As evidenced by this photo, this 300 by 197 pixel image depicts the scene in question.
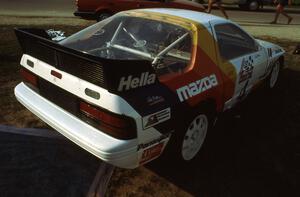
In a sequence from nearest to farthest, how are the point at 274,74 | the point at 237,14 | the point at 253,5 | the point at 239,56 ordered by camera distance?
the point at 239,56 < the point at 274,74 < the point at 237,14 < the point at 253,5

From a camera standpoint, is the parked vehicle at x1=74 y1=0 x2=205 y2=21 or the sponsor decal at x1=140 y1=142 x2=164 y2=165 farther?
the parked vehicle at x1=74 y1=0 x2=205 y2=21

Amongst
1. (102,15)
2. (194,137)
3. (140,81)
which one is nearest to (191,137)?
(194,137)

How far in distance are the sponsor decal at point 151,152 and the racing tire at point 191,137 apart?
0.20m

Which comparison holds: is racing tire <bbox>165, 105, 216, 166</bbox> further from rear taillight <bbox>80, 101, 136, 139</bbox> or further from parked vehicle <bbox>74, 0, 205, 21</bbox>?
parked vehicle <bbox>74, 0, 205, 21</bbox>

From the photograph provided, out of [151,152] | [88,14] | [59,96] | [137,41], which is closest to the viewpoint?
[151,152]

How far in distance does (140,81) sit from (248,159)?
182 centimetres

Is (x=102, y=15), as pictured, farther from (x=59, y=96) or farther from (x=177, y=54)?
(x=59, y=96)

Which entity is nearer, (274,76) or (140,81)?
(140,81)

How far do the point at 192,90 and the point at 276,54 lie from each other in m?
2.80

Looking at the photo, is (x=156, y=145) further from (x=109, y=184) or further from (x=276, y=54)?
(x=276, y=54)

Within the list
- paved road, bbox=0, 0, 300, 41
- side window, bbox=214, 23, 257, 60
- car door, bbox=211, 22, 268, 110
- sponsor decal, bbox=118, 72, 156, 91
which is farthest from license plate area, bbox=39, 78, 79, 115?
paved road, bbox=0, 0, 300, 41

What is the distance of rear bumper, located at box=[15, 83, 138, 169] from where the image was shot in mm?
2758

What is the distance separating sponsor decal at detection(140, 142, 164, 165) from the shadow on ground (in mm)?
524

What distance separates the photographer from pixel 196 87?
11.1 feet
